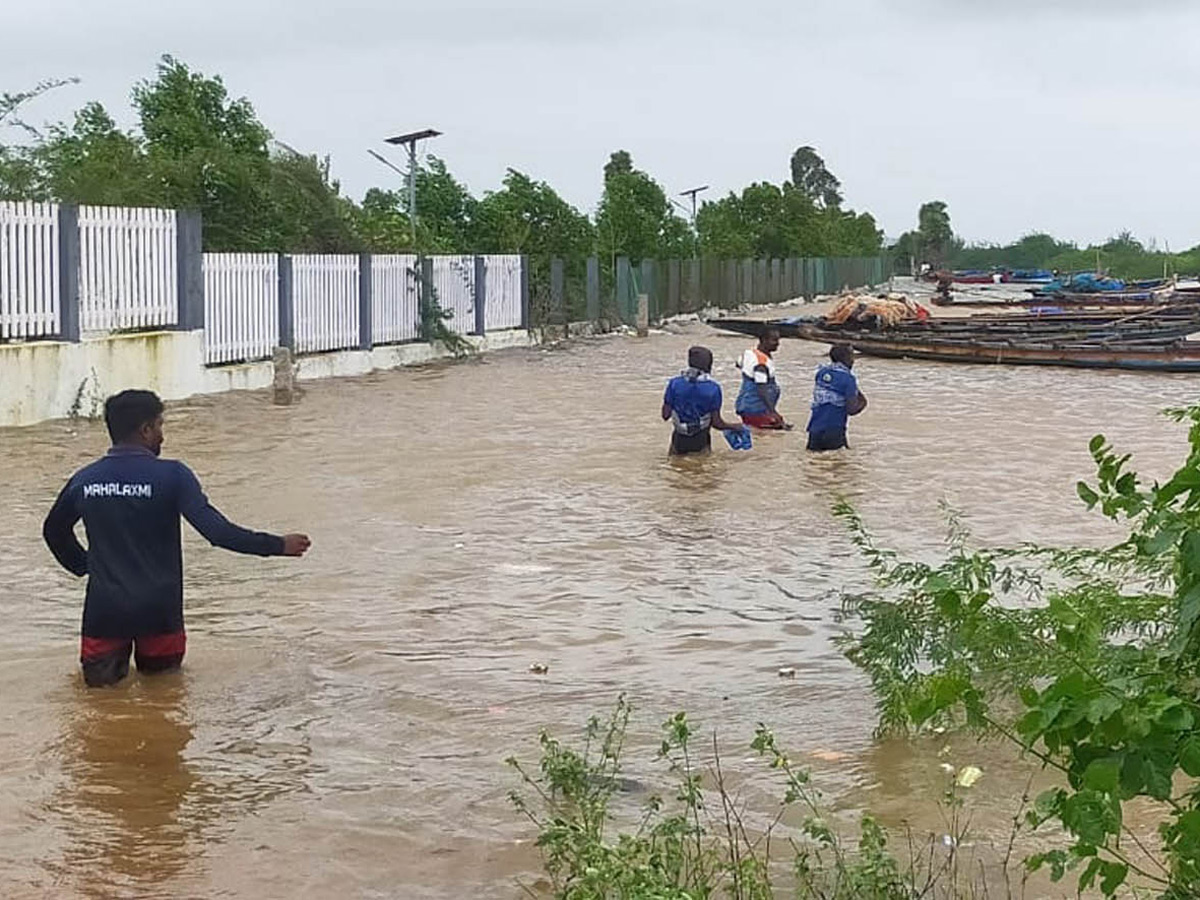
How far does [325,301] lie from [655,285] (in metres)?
16.3

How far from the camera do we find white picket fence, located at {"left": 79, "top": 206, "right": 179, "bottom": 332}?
691 inches

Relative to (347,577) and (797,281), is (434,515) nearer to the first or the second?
(347,577)

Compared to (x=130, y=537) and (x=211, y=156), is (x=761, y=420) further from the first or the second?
(x=211, y=156)

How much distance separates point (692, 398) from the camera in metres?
13.6

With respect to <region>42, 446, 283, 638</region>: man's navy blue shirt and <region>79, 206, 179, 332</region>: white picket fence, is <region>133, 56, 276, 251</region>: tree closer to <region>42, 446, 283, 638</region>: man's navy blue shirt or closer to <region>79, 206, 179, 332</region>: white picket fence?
<region>79, 206, 179, 332</region>: white picket fence

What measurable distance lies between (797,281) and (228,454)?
1802 inches

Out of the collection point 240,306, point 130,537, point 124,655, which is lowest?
point 124,655

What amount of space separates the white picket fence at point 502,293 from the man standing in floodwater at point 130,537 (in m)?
22.8

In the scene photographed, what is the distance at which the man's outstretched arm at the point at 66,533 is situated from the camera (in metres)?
6.60

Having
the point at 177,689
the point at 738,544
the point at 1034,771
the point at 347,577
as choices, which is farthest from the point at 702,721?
the point at 738,544

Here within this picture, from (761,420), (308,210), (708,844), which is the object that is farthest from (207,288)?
(708,844)

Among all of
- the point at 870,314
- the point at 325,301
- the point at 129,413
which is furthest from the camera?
the point at 870,314

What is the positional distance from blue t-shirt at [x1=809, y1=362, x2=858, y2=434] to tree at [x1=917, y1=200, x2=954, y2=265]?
9111 cm

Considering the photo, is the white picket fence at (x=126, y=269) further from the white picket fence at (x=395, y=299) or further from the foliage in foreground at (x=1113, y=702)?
the foliage in foreground at (x=1113, y=702)
